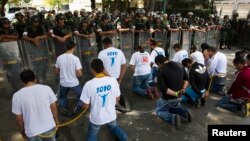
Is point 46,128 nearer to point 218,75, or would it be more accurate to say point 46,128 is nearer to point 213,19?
point 218,75

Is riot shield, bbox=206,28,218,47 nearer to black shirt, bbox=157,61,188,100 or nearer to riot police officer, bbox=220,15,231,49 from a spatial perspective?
riot police officer, bbox=220,15,231,49

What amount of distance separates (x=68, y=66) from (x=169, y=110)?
2.34 metres

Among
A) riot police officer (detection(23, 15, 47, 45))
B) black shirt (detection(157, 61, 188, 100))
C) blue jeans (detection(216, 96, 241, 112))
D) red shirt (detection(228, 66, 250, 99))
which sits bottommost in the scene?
blue jeans (detection(216, 96, 241, 112))

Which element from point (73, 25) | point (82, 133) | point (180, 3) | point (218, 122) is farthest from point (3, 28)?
point (180, 3)

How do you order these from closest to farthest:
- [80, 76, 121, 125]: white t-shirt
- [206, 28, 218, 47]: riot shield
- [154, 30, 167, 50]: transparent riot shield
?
[80, 76, 121, 125]: white t-shirt
[154, 30, 167, 50]: transparent riot shield
[206, 28, 218, 47]: riot shield

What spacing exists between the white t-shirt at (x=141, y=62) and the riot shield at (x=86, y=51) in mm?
1671

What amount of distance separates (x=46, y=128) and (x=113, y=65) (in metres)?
2.48

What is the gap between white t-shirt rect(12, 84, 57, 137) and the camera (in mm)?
3260

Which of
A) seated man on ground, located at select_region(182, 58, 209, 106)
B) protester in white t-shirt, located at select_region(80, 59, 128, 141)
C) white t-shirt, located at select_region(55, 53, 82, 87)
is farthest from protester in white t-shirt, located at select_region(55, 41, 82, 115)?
seated man on ground, located at select_region(182, 58, 209, 106)

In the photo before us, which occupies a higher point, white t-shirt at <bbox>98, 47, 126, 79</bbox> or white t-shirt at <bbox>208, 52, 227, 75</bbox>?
white t-shirt at <bbox>98, 47, 126, 79</bbox>

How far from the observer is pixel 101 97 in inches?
149

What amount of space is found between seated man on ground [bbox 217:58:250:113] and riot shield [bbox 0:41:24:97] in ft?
17.9

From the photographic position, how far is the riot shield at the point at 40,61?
663 centimetres

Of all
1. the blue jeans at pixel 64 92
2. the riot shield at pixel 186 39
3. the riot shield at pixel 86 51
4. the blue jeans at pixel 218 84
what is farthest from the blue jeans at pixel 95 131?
the riot shield at pixel 186 39
